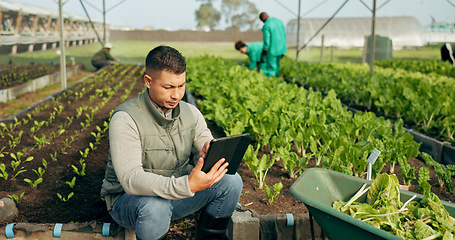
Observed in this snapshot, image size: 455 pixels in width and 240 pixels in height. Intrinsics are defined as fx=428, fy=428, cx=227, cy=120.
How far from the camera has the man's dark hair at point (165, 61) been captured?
2279 mm

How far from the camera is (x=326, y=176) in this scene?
2.52m

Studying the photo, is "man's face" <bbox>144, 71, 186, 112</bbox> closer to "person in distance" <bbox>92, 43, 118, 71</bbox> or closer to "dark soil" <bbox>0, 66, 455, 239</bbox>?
"dark soil" <bbox>0, 66, 455, 239</bbox>

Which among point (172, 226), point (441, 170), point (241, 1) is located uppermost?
point (241, 1)

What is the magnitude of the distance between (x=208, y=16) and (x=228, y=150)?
68.8m

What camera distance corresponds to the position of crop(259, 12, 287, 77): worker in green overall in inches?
378

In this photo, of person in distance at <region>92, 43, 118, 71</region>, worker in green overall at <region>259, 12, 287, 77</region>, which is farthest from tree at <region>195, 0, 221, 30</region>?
worker in green overall at <region>259, 12, 287, 77</region>

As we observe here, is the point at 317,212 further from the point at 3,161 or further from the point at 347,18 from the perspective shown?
the point at 347,18

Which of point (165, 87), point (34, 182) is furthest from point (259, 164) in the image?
point (34, 182)

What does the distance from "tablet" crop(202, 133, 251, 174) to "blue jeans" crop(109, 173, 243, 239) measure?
0.13m

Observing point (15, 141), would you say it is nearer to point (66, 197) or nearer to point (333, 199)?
point (66, 197)

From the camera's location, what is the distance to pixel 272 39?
31.8ft

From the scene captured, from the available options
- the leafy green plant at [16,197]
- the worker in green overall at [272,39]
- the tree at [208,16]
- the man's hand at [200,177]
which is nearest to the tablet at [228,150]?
the man's hand at [200,177]

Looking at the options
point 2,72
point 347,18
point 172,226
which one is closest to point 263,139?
point 172,226

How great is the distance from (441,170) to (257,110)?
2190 millimetres
